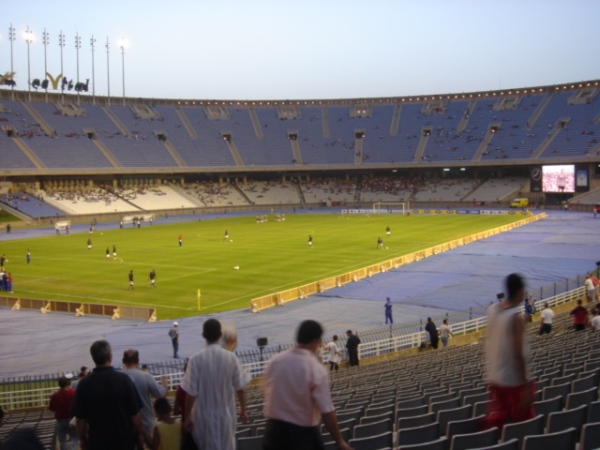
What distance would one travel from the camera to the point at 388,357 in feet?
80.7

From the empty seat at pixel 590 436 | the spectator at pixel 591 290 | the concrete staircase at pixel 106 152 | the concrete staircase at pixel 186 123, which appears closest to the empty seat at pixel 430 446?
the empty seat at pixel 590 436

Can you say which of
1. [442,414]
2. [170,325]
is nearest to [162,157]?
[170,325]

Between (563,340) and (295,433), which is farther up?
(295,433)

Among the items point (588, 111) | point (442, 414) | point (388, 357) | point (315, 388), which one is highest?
point (588, 111)

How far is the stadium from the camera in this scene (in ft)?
47.3

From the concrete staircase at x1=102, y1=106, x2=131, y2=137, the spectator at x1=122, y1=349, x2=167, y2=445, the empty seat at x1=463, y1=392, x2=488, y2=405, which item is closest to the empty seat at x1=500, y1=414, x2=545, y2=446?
the empty seat at x1=463, y1=392, x2=488, y2=405

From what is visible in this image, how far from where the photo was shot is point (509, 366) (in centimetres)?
716

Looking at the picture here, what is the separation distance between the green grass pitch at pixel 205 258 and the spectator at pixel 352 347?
12.5m

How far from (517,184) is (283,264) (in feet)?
244

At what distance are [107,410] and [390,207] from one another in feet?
352

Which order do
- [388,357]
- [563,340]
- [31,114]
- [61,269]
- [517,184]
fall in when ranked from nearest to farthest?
Answer: [563,340], [388,357], [61,269], [31,114], [517,184]

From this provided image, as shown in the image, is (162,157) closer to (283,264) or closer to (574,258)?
(283,264)

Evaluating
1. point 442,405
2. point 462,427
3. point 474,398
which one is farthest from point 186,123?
point 462,427

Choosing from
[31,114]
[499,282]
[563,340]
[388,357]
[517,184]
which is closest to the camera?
[563,340]
